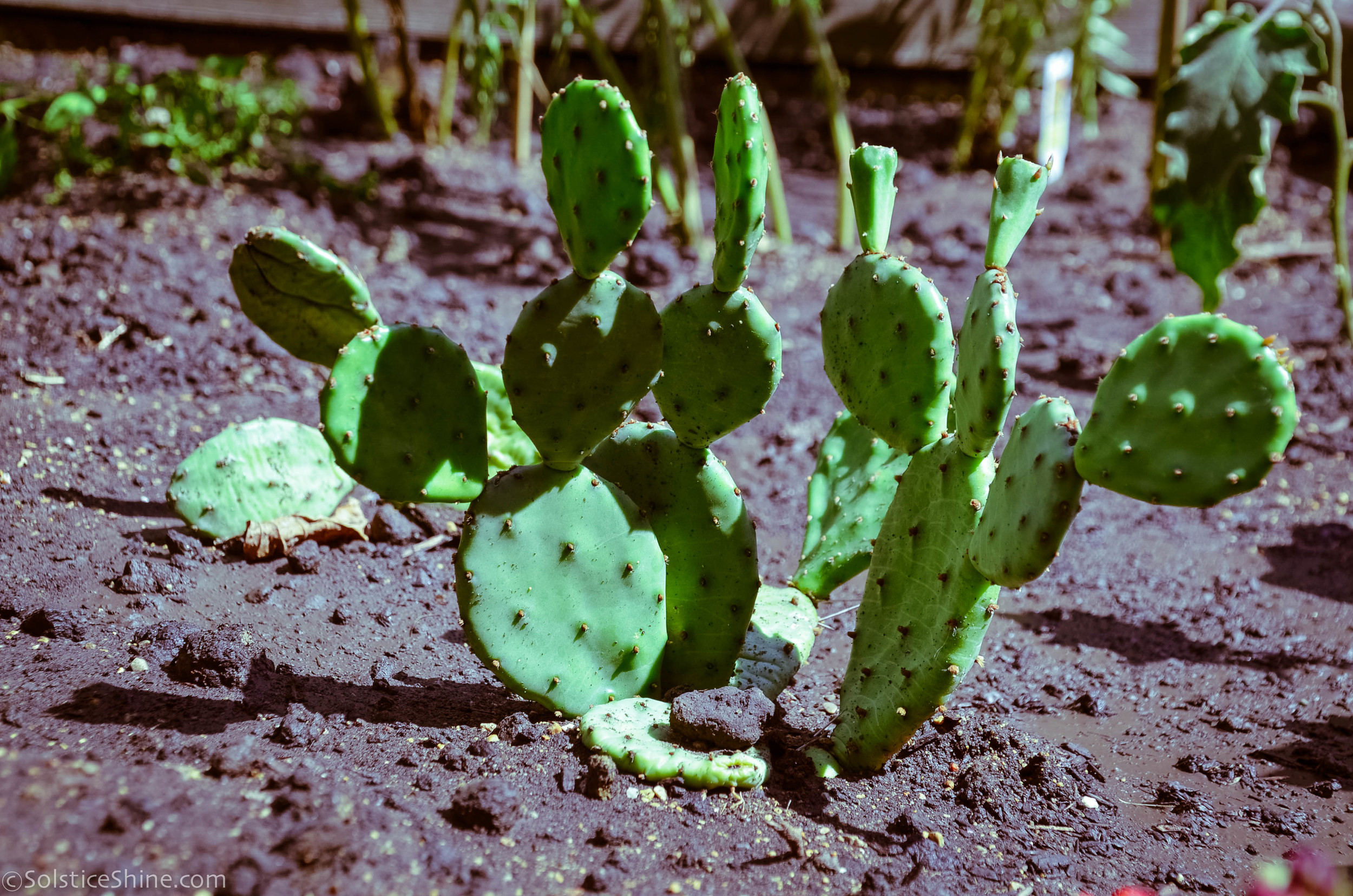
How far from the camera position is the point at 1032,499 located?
141 cm

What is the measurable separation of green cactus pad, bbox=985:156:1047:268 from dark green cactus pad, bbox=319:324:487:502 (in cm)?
85

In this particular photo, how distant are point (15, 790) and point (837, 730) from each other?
3.87ft

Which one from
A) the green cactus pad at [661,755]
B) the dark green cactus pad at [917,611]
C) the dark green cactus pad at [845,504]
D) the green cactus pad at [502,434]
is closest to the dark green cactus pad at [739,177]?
the dark green cactus pad at [917,611]

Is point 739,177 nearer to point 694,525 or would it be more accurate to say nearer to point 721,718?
point 694,525

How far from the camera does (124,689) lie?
5.40ft

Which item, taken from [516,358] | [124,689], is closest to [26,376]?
[124,689]

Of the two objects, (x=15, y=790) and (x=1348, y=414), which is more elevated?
(x=15, y=790)

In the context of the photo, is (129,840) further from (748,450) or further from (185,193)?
(185,193)

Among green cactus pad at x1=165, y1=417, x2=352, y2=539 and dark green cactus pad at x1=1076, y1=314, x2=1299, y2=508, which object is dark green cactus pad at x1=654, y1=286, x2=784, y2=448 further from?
green cactus pad at x1=165, y1=417, x2=352, y2=539

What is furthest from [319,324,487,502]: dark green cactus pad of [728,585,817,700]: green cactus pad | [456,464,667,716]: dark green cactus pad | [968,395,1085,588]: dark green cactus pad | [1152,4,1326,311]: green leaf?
[1152,4,1326,311]: green leaf

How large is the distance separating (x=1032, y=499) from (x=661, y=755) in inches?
26.7

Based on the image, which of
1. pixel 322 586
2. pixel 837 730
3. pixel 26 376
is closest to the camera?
pixel 837 730

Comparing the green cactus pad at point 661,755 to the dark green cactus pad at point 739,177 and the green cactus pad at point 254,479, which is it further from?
the green cactus pad at point 254,479

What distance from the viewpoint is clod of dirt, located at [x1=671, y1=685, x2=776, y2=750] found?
164 cm
